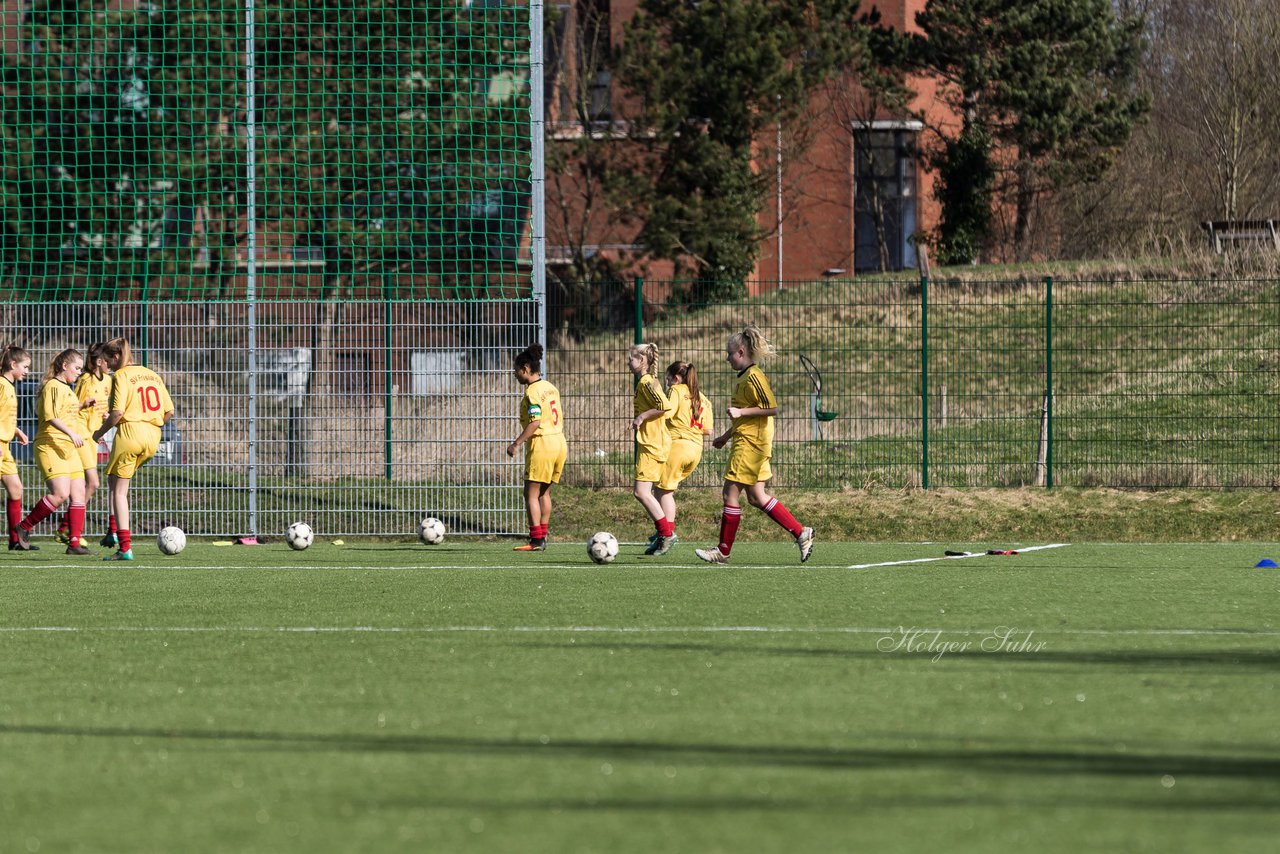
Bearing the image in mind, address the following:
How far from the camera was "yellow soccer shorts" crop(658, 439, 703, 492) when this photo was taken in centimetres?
1443

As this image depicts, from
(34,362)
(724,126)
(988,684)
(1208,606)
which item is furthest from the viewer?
(724,126)

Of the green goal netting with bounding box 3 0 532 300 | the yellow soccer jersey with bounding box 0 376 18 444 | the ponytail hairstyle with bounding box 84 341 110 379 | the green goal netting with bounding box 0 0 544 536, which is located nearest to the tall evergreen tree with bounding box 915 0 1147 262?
the green goal netting with bounding box 3 0 532 300

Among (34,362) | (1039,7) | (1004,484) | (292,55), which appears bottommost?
(1004,484)

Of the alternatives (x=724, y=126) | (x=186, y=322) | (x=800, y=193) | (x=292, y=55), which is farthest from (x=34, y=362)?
(x=800, y=193)

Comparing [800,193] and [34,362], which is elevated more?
[800,193]

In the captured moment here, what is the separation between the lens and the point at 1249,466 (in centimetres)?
1789

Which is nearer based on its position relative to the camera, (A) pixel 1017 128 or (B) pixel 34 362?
(B) pixel 34 362

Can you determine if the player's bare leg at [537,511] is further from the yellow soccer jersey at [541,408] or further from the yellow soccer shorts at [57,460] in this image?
the yellow soccer shorts at [57,460]

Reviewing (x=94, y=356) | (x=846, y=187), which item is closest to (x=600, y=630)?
(x=94, y=356)

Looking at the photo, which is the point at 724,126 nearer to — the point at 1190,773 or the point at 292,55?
the point at 292,55

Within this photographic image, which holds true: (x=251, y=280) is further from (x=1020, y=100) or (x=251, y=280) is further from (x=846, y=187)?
(x=846, y=187)

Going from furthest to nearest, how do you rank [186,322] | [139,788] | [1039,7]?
[1039,7] < [186,322] < [139,788]

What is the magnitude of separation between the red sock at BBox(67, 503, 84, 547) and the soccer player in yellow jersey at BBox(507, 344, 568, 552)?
12.4 ft

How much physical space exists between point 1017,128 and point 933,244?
339cm
